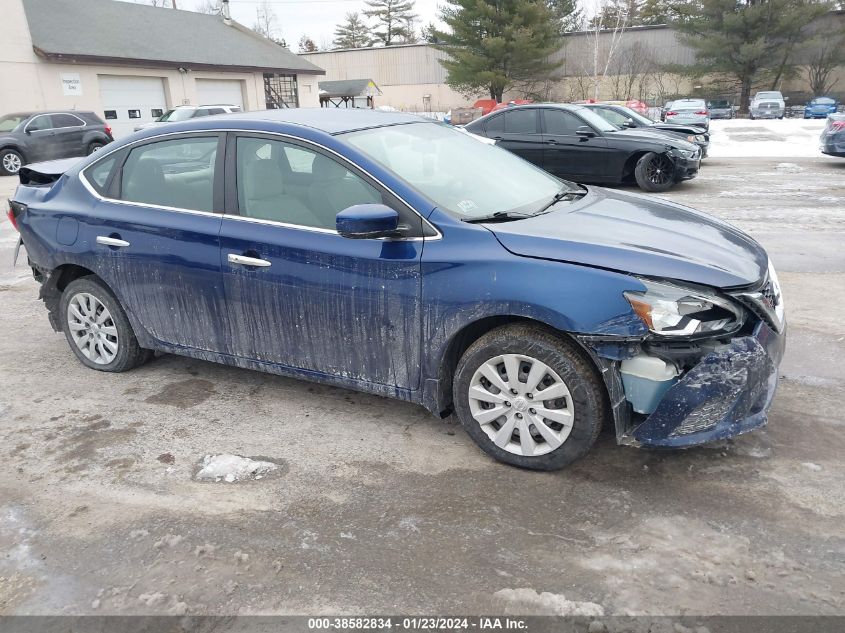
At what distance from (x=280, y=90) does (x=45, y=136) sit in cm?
2167

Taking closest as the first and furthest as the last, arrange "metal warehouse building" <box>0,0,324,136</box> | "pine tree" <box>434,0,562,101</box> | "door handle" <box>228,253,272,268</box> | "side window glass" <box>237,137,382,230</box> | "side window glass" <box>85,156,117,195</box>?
"side window glass" <box>237,137,382,230</box>
"door handle" <box>228,253,272,268</box>
"side window glass" <box>85,156,117,195</box>
"metal warehouse building" <box>0,0,324,136</box>
"pine tree" <box>434,0,562,101</box>

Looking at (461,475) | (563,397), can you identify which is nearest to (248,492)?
(461,475)

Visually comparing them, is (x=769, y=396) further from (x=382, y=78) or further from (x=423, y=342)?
(x=382, y=78)

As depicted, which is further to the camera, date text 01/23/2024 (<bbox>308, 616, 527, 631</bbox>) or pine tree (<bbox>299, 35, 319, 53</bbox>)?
pine tree (<bbox>299, 35, 319, 53</bbox>)

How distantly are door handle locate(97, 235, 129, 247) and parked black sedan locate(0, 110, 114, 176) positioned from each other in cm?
1729

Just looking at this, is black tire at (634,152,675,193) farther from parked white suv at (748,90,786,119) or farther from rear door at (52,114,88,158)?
parked white suv at (748,90,786,119)

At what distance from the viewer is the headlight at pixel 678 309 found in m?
2.94

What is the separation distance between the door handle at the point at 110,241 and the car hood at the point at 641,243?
232 centimetres

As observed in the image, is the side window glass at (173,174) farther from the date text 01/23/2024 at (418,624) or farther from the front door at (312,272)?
the date text 01/23/2024 at (418,624)

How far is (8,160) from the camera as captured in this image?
19.3 meters

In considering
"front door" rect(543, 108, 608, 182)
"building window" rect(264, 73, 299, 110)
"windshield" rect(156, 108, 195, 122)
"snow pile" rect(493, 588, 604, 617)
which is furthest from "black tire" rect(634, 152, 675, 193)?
"building window" rect(264, 73, 299, 110)

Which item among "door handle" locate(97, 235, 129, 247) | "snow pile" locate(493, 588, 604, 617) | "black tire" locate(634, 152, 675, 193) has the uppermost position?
"door handle" locate(97, 235, 129, 247)

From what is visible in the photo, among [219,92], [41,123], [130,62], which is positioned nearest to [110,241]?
[41,123]

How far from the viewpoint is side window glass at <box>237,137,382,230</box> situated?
11.9 ft
